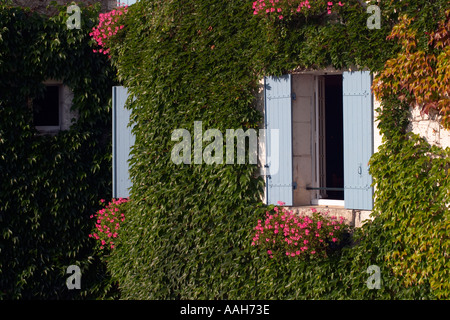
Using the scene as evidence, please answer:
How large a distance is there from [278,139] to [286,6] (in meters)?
1.63

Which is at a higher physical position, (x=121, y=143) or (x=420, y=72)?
(x=420, y=72)

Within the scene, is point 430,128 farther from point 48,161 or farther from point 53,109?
point 53,109

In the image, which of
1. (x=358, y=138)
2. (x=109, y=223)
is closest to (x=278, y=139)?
(x=358, y=138)

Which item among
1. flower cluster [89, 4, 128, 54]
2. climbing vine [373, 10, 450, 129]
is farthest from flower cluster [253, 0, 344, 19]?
flower cluster [89, 4, 128, 54]

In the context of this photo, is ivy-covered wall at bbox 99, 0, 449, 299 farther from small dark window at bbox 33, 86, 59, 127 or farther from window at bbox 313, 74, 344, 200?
window at bbox 313, 74, 344, 200

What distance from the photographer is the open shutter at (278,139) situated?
8359 mm

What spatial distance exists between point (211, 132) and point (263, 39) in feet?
4.49

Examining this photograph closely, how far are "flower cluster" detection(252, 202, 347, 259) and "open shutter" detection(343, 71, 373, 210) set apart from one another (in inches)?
13.4

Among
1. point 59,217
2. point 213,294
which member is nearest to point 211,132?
point 213,294

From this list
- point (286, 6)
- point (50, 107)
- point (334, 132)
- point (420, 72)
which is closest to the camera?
point (420, 72)

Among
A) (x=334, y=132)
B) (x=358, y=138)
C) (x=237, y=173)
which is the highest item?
(x=334, y=132)

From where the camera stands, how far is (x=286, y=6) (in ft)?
26.7

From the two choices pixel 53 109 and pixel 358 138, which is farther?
pixel 53 109

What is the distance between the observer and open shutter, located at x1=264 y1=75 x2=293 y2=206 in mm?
8359
